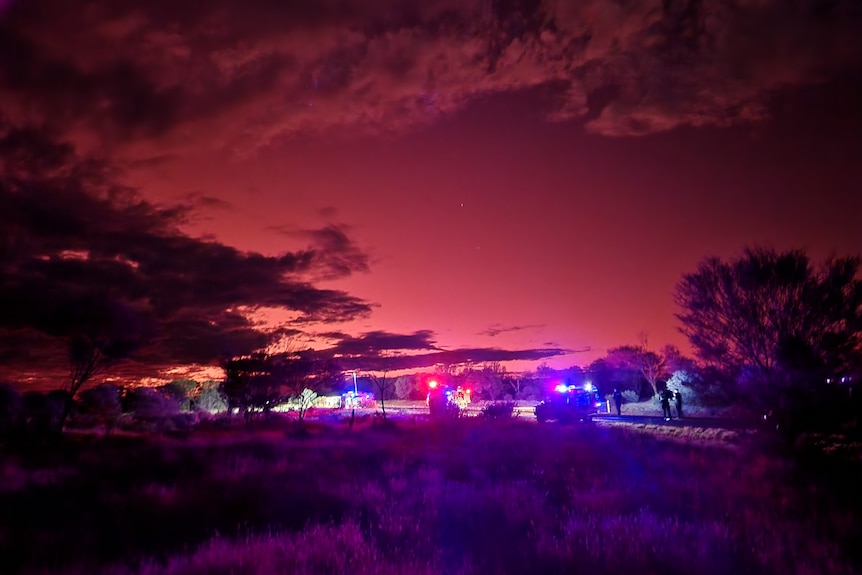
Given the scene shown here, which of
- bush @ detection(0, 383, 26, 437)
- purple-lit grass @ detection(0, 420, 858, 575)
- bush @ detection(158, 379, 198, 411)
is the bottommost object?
purple-lit grass @ detection(0, 420, 858, 575)

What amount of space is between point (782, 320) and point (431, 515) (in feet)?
43.8

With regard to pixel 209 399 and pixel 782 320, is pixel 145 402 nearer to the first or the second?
pixel 209 399

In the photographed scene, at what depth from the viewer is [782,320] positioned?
17.0 metres

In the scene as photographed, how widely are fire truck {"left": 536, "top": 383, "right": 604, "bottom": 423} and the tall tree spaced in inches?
508

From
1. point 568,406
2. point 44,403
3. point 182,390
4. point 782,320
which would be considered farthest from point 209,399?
point 782,320

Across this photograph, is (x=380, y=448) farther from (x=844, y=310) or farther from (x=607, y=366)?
(x=607, y=366)

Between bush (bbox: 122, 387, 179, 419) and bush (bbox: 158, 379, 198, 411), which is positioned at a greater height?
bush (bbox: 158, 379, 198, 411)

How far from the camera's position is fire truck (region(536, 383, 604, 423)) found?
101 ft

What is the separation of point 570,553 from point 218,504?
22.2ft

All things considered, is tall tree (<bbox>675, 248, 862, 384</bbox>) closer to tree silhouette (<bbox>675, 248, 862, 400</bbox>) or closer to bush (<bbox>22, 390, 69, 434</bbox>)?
tree silhouette (<bbox>675, 248, 862, 400</bbox>)

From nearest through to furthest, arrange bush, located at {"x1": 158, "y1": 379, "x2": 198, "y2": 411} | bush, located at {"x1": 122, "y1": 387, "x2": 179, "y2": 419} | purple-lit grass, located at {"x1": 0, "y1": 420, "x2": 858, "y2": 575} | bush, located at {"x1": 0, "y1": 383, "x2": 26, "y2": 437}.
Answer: purple-lit grass, located at {"x1": 0, "y1": 420, "x2": 858, "y2": 575}
bush, located at {"x1": 0, "y1": 383, "x2": 26, "y2": 437}
bush, located at {"x1": 122, "y1": 387, "x2": 179, "y2": 419}
bush, located at {"x1": 158, "y1": 379, "x2": 198, "y2": 411}

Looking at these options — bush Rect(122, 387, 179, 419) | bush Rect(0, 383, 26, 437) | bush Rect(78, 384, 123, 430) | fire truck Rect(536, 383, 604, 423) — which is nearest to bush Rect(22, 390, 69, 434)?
bush Rect(0, 383, 26, 437)

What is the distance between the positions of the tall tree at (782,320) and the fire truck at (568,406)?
12.9 m

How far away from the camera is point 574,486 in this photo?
11422 mm
